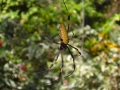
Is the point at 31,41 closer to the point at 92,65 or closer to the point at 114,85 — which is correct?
the point at 92,65

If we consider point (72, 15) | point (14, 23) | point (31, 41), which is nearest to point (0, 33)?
point (14, 23)

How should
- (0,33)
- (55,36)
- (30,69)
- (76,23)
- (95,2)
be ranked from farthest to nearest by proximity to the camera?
(95,2)
(76,23)
(55,36)
(30,69)
(0,33)

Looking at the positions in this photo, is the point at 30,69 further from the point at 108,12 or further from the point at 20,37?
the point at 108,12

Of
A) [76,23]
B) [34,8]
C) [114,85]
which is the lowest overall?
[114,85]

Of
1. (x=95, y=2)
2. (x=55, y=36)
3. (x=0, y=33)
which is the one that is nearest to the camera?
(x=0, y=33)

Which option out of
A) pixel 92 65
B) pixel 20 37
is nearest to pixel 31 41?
pixel 20 37

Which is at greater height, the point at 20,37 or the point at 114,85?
the point at 20,37

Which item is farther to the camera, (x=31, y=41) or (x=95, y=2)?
(x=95, y=2)
